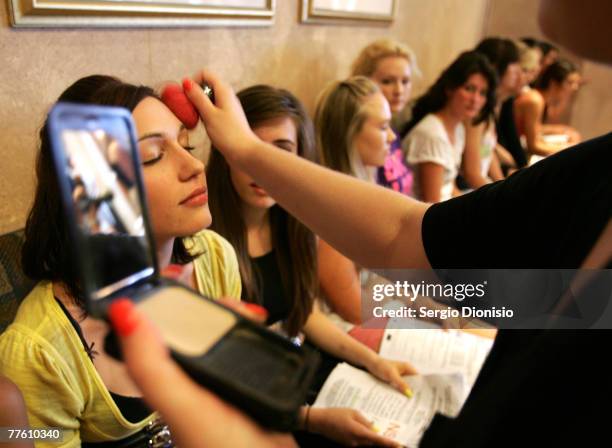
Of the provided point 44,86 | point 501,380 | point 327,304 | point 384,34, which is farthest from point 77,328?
point 384,34

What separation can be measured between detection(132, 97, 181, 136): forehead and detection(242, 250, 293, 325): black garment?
1.89 ft

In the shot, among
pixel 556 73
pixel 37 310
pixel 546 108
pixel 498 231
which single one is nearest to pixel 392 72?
pixel 498 231

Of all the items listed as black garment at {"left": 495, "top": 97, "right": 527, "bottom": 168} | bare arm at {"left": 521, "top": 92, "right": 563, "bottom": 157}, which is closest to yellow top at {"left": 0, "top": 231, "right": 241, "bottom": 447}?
black garment at {"left": 495, "top": 97, "right": 527, "bottom": 168}

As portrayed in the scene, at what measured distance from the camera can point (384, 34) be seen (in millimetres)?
2443

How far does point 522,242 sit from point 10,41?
0.90 m

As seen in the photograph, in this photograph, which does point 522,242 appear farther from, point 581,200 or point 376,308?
point 376,308

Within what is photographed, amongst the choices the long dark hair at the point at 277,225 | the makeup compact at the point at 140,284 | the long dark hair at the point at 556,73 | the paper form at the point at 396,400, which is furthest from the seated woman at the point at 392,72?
the long dark hair at the point at 556,73

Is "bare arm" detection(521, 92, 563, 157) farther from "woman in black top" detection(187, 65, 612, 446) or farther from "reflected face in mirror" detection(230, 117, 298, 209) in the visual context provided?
"woman in black top" detection(187, 65, 612, 446)

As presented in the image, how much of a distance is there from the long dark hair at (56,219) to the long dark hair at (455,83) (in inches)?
76.8

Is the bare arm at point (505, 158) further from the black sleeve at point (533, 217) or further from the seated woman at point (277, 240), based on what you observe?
the black sleeve at point (533, 217)

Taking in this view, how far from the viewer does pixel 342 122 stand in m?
1.75

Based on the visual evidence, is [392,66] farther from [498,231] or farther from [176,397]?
[176,397]

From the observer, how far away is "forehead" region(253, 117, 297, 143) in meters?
1.25

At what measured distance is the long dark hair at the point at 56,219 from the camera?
76 centimetres
